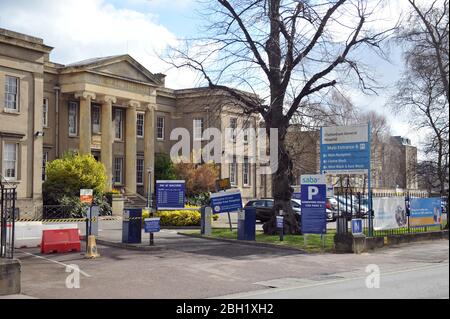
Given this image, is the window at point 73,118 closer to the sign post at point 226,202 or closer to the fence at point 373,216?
the sign post at point 226,202

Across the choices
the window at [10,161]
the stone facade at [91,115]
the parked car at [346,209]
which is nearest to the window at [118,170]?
A: the stone facade at [91,115]

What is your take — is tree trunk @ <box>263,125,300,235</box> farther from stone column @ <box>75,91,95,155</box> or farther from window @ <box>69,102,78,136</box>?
window @ <box>69,102,78,136</box>

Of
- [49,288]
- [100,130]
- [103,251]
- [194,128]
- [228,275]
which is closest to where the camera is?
[49,288]

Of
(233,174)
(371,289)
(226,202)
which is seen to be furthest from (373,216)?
(233,174)

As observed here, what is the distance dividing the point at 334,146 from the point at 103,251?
32.3 ft

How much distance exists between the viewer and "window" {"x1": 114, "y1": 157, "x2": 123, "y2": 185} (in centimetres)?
4550

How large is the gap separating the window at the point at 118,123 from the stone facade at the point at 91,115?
0.08m

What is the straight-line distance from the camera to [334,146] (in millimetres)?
21875

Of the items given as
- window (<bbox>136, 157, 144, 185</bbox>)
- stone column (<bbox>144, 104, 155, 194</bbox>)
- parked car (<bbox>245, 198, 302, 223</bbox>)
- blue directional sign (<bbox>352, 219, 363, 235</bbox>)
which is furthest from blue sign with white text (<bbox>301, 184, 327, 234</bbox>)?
window (<bbox>136, 157, 144, 185</bbox>)

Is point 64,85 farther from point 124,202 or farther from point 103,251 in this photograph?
point 103,251

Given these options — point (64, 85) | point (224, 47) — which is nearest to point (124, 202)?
point (64, 85)

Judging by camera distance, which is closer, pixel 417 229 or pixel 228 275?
pixel 228 275

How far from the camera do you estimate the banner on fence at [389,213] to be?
2253 centimetres

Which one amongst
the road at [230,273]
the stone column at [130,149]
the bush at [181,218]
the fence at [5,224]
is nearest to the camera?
the road at [230,273]
